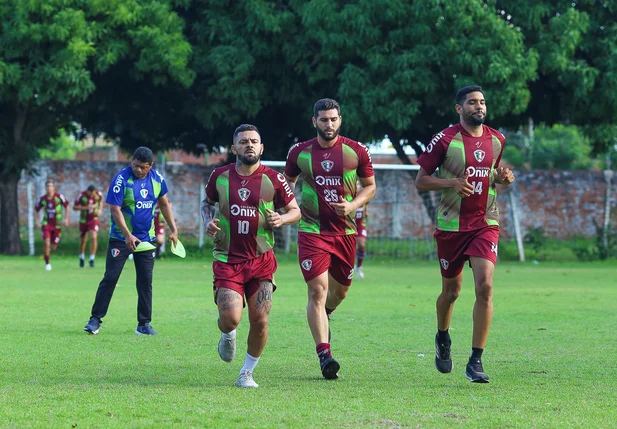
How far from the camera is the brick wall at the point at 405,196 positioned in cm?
3566

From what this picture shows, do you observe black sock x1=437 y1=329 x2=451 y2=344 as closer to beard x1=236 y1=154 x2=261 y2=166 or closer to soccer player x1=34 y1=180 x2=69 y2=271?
beard x1=236 y1=154 x2=261 y2=166

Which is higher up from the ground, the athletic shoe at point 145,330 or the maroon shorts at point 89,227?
the maroon shorts at point 89,227

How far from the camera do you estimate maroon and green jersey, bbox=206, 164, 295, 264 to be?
8750 mm

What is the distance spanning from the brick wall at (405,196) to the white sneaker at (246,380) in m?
26.5

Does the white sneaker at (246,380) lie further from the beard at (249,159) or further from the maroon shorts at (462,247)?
the maroon shorts at (462,247)

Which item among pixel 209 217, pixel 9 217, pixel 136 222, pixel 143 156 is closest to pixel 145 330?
pixel 136 222

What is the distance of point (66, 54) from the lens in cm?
2961

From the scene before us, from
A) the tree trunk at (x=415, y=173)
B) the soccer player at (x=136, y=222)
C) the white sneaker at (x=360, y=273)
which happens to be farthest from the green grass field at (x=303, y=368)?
the tree trunk at (x=415, y=173)

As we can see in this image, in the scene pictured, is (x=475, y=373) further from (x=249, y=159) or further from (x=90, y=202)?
(x=90, y=202)

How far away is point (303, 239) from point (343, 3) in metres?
21.7

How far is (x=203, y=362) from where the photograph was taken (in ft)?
32.6

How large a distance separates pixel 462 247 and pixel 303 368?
169 centimetres

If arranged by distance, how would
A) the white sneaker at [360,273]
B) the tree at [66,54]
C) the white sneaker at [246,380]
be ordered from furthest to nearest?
the tree at [66,54] < the white sneaker at [360,273] < the white sneaker at [246,380]

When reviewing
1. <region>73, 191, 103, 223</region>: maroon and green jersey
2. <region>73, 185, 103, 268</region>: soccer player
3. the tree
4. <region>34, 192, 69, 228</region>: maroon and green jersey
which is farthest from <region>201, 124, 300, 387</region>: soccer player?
the tree
